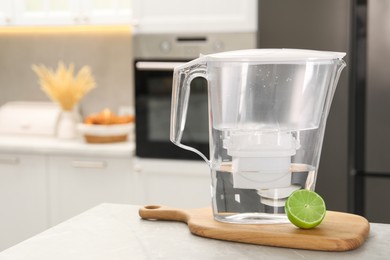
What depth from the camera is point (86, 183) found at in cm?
337

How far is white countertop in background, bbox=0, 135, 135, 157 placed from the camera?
3.27m

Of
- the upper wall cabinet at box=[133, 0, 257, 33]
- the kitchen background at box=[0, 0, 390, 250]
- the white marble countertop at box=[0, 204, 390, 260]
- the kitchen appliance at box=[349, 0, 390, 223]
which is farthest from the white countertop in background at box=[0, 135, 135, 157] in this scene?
the white marble countertop at box=[0, 204, 390, 260]

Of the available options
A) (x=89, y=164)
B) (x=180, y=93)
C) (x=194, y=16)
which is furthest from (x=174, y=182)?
(x=180, y=93)

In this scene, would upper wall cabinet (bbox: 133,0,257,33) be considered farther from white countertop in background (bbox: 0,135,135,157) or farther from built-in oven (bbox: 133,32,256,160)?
white countertop in background (bbox: 0,135,135,157)

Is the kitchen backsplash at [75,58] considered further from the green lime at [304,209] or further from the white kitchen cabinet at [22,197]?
the green lime at [304,209]

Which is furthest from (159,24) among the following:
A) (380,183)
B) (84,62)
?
(380,183)

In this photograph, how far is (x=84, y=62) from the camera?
3.95 metres

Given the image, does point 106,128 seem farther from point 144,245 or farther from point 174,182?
point 144,245

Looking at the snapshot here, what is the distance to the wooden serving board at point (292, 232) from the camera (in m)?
1.31

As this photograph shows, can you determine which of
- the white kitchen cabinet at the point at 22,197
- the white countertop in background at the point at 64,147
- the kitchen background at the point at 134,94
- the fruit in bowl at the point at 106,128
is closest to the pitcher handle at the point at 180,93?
the kitchen background at the point at 134,94

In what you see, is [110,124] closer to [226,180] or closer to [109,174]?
[109,174]

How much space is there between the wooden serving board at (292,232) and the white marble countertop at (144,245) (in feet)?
0.04

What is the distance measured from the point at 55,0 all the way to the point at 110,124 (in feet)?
2.20

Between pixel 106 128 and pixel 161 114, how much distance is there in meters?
0.32
